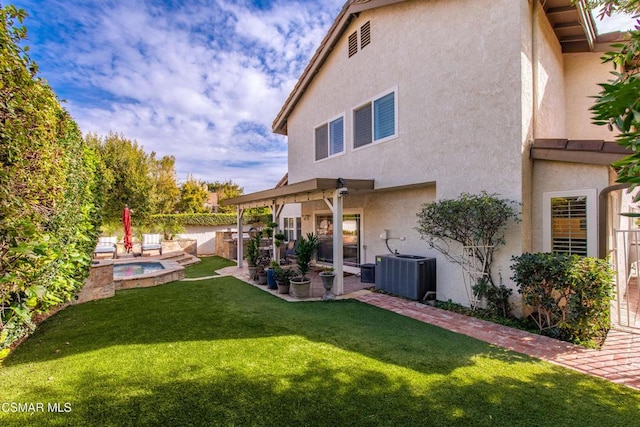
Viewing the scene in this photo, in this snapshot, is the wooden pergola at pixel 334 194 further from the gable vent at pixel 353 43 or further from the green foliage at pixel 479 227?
the gable vent at pixel 353 43

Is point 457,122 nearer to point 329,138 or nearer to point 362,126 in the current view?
point 362,126

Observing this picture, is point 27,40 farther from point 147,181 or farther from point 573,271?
point 147,181

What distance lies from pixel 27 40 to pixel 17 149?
1.44 meters

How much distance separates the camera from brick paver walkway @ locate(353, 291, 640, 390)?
16.5ft

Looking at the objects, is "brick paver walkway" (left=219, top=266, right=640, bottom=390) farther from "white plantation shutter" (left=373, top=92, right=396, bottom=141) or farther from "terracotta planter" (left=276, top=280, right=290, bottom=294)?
"white plantation shutter" (left=373, top=92, right=396, bottom=141)

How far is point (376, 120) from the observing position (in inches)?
451

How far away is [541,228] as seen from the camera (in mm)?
7699

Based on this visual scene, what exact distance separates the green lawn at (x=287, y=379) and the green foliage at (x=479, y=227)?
6.63 ft

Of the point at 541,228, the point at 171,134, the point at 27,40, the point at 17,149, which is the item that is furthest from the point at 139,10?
the point at 171,134

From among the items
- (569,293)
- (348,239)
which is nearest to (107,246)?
(348,239)

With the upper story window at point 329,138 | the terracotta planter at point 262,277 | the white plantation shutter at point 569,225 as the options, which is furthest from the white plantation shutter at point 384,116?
the terracotta planter at point 262,277

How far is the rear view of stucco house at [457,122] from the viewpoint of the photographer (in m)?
7.52

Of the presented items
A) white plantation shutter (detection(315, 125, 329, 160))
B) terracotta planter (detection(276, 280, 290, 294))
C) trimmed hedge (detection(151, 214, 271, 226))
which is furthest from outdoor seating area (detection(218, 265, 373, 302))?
trimmed hedge (detection(151, 214, 271, 226))

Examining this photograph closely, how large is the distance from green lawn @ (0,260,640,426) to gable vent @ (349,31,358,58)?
1077 centimetres
